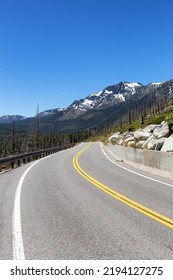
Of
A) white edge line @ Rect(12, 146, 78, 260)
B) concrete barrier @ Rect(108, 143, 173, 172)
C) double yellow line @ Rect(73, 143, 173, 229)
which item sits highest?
concrete barrier @ Rect(108, 143, 173, 172)

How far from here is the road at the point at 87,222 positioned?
5652mm

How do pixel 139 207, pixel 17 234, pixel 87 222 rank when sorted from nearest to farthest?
1. pixel 17 234
2. pixel 87 222
3. pixel 139 207

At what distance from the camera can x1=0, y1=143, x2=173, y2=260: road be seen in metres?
5.65

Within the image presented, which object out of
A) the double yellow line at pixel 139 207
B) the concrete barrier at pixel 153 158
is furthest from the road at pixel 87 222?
the concrete barrier at pixel 153 158

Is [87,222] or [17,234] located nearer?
[17,234]

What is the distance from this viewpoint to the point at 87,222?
7.62m

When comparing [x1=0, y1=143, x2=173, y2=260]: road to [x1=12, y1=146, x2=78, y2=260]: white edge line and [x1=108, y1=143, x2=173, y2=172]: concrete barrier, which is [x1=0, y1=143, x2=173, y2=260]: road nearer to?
[x1=12, y1=146, x2=78, y2=260]: white edge line

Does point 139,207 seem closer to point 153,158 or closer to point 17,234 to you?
point 17,234

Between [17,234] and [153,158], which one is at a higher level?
[153,158]

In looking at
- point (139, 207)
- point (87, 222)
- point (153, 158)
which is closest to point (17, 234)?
point (87, 222)

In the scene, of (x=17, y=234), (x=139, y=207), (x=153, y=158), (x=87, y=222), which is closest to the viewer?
(x=17, y=234)

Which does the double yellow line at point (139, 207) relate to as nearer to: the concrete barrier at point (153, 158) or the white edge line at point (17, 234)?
the white edge line at point (17, 234)

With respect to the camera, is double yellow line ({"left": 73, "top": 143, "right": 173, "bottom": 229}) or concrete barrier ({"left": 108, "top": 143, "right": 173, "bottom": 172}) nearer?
double yellow line ({"left": 73, "top": 143, "right": 173, "bottom": 229})

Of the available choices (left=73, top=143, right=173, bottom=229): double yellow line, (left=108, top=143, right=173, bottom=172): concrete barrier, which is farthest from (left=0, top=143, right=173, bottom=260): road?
(left=108, top=143, right=173, bottom=172): concrete barrier
